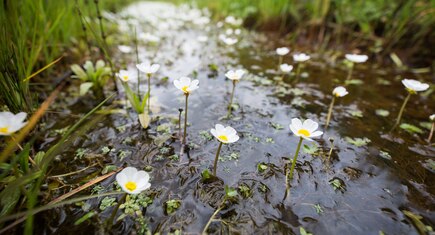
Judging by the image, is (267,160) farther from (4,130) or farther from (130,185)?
(4,130)

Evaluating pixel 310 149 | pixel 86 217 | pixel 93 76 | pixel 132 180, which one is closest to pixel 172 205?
pixel 132 180

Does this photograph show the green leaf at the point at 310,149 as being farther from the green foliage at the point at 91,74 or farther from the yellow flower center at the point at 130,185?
the green foliage at the point at 91,74

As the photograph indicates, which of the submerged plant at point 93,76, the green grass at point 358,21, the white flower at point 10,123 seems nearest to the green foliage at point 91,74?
the submerged plant at point 93,76

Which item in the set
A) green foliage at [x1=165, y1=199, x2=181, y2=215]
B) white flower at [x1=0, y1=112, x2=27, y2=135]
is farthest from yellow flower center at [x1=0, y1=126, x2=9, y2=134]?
green foliage at [x1=165, y1=199, x2=181, y2=215]

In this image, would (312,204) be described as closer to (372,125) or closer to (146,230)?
(146,230)

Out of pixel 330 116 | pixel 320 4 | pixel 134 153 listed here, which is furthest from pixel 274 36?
pixel 134 153

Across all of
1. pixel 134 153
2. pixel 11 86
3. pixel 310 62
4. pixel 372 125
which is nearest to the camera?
pixel 11 86

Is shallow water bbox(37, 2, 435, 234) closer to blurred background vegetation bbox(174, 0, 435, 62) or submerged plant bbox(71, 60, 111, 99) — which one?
submerged plant bbox(71, 60, 111, 99)

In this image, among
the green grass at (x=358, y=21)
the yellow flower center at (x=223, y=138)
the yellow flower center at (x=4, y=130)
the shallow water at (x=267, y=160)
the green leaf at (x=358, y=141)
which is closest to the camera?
the yellow flower center at (x=4, y=130)
